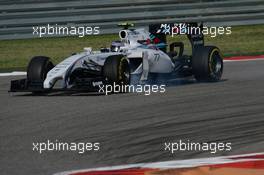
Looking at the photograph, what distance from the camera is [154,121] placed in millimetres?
9164

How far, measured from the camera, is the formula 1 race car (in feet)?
37.7

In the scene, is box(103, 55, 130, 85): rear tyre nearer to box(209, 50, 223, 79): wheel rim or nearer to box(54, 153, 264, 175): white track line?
box(209, 50, 223, 79): wheel rim

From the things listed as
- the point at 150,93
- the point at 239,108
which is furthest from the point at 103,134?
the point at 150,93

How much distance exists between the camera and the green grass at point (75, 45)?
749 inches

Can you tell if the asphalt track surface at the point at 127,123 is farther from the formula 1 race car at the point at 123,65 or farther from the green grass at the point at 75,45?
the green grass at the point at 75,45

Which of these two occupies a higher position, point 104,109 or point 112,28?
point 112,28

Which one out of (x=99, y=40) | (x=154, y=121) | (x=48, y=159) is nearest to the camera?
(x=48, y=159)

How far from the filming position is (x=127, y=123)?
906 centimetres

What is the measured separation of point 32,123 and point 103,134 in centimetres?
126

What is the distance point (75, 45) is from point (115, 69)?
29.9ft

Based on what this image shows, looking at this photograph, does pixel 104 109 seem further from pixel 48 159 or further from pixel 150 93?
pixel 48 159

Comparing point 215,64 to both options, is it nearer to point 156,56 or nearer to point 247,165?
point 156,56

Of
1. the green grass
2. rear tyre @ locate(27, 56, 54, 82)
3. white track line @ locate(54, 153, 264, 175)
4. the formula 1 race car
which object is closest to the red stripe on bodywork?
white track line @ locate(54, 153, 264, 175)

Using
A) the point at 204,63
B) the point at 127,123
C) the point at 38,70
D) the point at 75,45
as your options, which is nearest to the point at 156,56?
the point at 204,63
